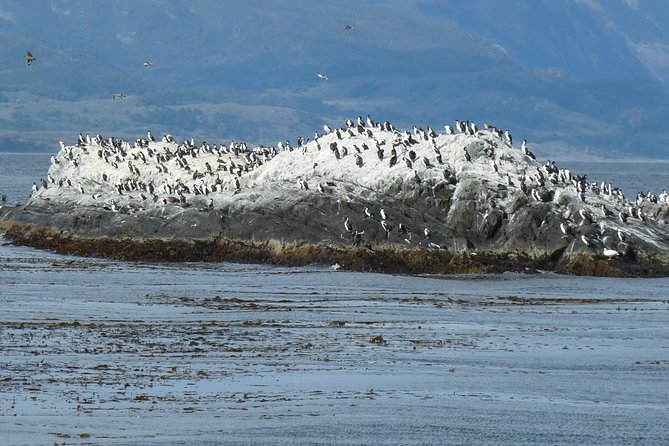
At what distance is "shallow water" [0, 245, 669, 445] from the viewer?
60.5 ft

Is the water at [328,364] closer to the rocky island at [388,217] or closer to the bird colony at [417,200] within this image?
the rocky island at [388,217]

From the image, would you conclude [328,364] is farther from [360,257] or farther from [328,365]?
[360,257]

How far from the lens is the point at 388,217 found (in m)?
48.0

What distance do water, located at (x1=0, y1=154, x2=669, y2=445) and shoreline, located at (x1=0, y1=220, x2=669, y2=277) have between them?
4.47 m

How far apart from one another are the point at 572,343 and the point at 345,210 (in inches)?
863

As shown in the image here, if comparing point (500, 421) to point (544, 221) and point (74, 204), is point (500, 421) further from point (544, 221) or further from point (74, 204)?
point (74, 204)

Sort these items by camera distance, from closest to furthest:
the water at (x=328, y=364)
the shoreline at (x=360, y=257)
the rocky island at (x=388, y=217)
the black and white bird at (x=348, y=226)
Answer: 1. the water at (x=328, y=364)
2. the shoreline at (x=360, y=257)
3. the rocky island at (x=388, y=217)
4. the black and white bird at (x=348, y=226)

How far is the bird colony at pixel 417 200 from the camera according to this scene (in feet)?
153

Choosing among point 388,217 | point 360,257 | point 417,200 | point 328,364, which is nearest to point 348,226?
point 388,217

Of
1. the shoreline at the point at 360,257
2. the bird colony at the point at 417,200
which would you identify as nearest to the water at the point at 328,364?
the shoreline at the point at 360,257

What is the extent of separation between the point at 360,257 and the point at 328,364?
808 inches

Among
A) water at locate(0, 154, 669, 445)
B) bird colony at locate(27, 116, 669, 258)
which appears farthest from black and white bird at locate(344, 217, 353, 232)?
water at locate(0, 154, 669, 445)

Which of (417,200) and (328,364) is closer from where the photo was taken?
(328,364)

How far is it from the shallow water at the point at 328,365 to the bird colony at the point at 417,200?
839 centimetres
